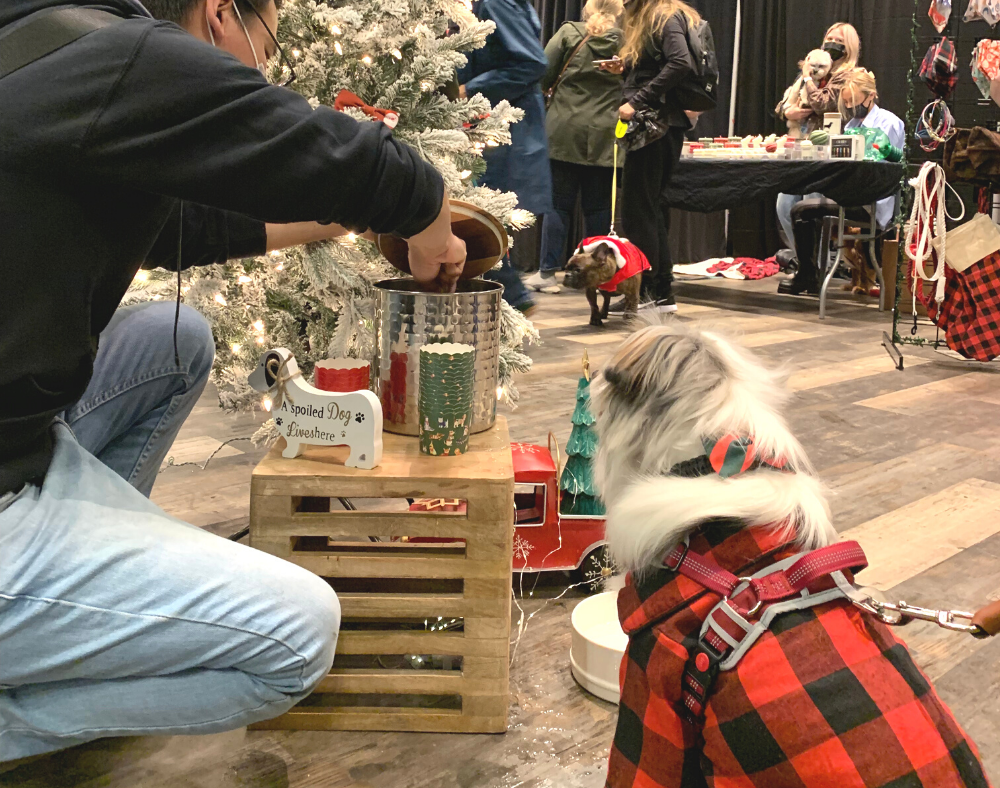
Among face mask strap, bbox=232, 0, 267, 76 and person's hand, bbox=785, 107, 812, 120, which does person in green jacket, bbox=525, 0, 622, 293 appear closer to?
person's hand, bbox=785, 107, 812, 120

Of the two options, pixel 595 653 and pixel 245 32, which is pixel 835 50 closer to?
pixel 595 653

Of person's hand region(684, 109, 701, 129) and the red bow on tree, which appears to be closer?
the red bow on tree

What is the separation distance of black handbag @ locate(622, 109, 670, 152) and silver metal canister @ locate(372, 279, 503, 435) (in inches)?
118

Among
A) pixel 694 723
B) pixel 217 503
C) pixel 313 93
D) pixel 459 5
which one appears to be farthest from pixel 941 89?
pixel 694 723

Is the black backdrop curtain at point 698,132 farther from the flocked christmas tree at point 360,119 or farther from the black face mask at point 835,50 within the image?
the flocked christmas tree at point 360,119

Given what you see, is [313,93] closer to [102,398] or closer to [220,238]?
[220,238]

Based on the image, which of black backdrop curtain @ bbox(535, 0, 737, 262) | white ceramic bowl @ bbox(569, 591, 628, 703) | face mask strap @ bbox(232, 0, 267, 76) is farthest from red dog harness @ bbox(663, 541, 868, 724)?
black backdrop curtain @ bbox(535, 0, 737, 262)

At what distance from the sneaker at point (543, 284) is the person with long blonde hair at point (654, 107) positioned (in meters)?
1.18

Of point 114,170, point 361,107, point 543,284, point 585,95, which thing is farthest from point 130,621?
point 543,284

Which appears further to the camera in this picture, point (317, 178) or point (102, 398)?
point (102, 398)

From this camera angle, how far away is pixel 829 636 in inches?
35.7

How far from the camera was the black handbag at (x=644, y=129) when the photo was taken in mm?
4184

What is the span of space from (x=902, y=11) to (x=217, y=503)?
623 cm

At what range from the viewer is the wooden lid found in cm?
139
